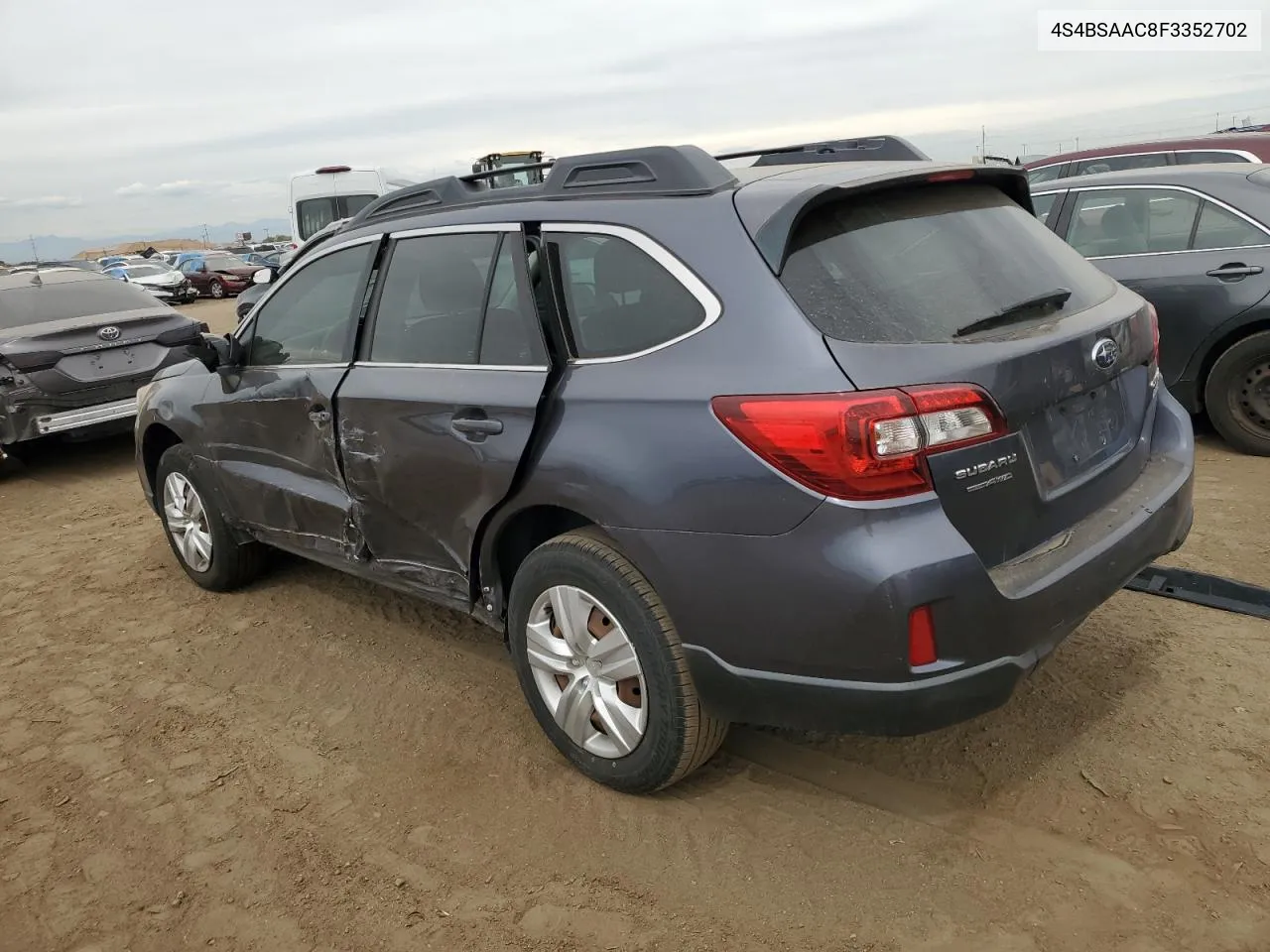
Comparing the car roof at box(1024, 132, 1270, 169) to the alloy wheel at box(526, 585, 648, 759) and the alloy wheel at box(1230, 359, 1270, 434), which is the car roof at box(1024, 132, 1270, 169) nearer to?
the alloy wheel at box(1230, 359, 1270, 434)

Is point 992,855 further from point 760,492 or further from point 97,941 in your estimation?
point 97,941

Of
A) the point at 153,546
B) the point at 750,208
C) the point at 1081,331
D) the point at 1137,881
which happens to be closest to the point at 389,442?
the point at 750,208

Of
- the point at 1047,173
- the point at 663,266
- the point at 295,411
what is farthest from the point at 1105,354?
the point at 1047,173

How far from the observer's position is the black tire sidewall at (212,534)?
187 inches

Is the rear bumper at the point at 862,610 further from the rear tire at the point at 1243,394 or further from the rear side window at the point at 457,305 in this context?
the rear tire at the point at 1243,394

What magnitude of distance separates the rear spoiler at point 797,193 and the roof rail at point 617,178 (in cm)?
16

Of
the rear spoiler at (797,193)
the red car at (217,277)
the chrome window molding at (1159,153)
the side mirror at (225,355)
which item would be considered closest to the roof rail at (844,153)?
the rear spoiler at (797,193)

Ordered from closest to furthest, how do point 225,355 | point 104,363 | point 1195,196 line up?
point 225,355
point 1195,196
point 104,363

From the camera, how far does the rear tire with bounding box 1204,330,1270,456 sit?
5734 mm

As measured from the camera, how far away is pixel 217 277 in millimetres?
31141

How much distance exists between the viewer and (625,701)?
289 cm

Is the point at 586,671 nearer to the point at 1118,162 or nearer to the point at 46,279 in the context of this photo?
the point at 46,279

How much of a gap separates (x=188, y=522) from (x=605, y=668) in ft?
9.98

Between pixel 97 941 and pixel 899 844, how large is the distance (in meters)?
2.17
